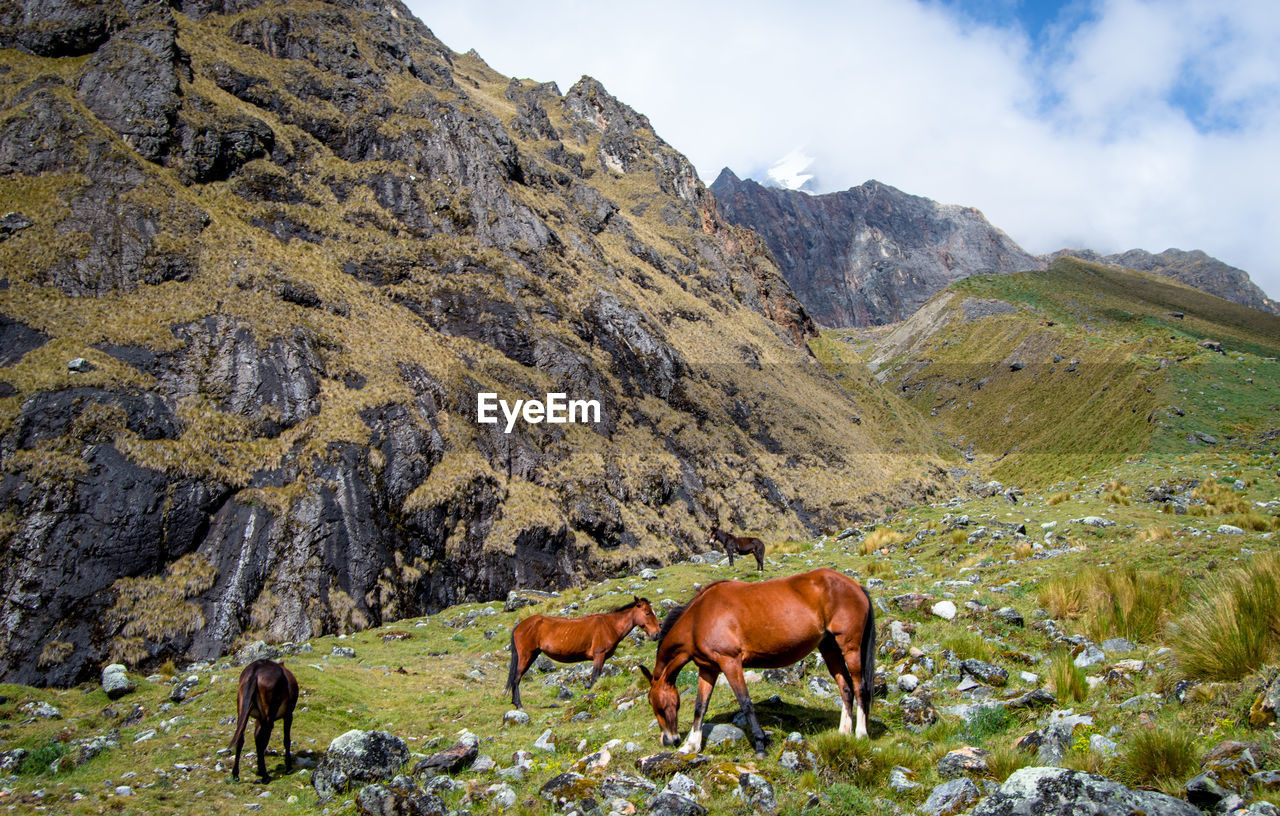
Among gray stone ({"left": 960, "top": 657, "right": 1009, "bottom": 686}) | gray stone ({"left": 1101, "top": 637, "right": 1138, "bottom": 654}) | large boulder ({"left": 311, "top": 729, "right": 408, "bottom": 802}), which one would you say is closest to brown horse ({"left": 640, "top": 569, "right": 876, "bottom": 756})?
gray stone ({"left": 960, "top": 657, "right": 1009, "bottom": 686})

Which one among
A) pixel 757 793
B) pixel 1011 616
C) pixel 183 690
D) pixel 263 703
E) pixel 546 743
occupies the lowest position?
pixel 183 690

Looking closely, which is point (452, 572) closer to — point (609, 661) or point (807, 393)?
point (609, 661)

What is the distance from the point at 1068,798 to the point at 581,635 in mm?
12448

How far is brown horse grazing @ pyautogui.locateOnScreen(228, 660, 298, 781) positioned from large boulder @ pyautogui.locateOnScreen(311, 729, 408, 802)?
6.41 feet

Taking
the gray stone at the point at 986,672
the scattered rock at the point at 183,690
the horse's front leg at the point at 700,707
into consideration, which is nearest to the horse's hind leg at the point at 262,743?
the scattered rock at the point at 183,690

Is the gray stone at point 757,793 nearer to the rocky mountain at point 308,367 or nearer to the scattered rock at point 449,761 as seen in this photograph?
the scattered rock at point 449,761

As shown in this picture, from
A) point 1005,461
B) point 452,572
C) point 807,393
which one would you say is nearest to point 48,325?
point 452,572

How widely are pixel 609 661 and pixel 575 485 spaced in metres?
23.6

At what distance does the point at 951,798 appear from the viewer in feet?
20.5

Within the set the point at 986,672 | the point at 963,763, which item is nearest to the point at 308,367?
the point at 986,672

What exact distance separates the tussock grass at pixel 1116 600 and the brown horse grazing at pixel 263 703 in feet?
49.7

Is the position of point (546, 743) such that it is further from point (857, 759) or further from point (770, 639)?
point (857, 759)

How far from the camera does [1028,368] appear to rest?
109500 millimetres

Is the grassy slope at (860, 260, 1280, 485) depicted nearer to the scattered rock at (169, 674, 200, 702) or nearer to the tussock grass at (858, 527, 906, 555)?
the tussock grass at (858, 527, 906, 555)
